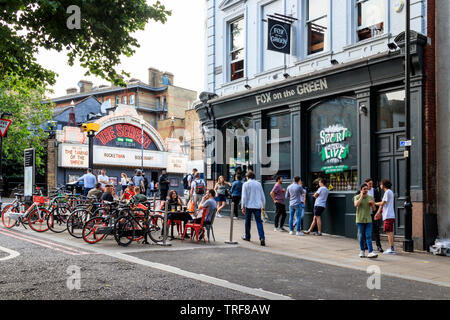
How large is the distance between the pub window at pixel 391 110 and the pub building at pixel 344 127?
3 cm

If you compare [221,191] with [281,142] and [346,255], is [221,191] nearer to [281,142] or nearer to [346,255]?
[281,142]

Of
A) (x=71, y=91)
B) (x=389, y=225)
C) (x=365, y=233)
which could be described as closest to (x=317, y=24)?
(x=389, y=225)

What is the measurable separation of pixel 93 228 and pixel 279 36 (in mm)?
8691

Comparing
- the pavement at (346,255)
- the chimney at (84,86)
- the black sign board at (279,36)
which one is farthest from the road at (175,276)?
the chimney at (84,86)

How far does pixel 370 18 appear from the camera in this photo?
13625 millimetres

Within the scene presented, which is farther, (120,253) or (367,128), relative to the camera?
(367,128)

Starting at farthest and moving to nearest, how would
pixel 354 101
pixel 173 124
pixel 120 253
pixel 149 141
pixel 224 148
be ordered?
pixel 173 124
pixel 149 141
pixel 224 148
pixel 354 101
pixel 120 253

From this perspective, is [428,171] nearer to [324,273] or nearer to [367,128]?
[367,128]

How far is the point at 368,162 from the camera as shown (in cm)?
1312

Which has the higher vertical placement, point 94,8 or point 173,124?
point 173,124

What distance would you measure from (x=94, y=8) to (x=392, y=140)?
8.92 meters

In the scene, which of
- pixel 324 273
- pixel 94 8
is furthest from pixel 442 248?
pixel 94 8

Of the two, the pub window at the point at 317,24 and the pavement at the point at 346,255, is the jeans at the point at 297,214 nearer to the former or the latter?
the pavement at the point at 346,255

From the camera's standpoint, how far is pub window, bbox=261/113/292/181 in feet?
53.1
